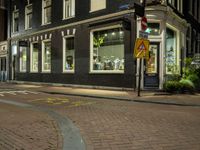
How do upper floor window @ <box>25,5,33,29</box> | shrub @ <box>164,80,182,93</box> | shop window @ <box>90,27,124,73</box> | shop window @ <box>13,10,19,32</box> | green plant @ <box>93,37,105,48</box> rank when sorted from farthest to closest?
1. shop window @ <box>13,10,19,32</box>
2. upper floor window @ <box>25,5,33,29</box>
3. green plant @ <box>93,37,105,48</box>
4. shop window @ <box>90,27,124,73</box>
5. shrub @ <box>164,80,182,93</box>

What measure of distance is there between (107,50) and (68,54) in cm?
412

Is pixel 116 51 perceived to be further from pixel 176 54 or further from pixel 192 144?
pixel 192 144

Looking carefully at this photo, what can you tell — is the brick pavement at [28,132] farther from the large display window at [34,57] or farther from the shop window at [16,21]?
the shop window at [16,21]

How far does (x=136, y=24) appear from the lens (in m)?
19.5

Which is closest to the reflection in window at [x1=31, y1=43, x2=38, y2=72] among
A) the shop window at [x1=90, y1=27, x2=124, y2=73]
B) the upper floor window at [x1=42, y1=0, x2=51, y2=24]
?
the upper floor window at [x1=42, y1=0, x2=51, y2=24]

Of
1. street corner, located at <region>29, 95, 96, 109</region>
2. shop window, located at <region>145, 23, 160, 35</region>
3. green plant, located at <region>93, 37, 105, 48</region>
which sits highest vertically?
shop window, located at <region>145, 23, 160, 35</region>

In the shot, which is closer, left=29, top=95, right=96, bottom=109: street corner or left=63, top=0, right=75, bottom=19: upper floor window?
left=29, top=95, right=96, bottom=109: street corner

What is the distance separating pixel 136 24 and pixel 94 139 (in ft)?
43.2

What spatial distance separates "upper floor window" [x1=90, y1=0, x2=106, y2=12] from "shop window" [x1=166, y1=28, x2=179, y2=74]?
4.13 m

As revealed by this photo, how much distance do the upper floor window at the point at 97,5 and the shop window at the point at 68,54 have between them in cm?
300

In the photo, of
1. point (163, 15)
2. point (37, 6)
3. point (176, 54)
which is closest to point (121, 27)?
point (163, 15)

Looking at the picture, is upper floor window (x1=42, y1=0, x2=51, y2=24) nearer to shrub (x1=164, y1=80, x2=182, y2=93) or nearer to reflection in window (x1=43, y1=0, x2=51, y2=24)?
reflection in window (x1=43, y1=0, x2=51, y2=24)

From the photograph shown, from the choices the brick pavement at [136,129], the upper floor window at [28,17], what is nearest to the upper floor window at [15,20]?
the upper floor window at [28,17]

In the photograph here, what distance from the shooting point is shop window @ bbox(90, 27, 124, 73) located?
20500mm
